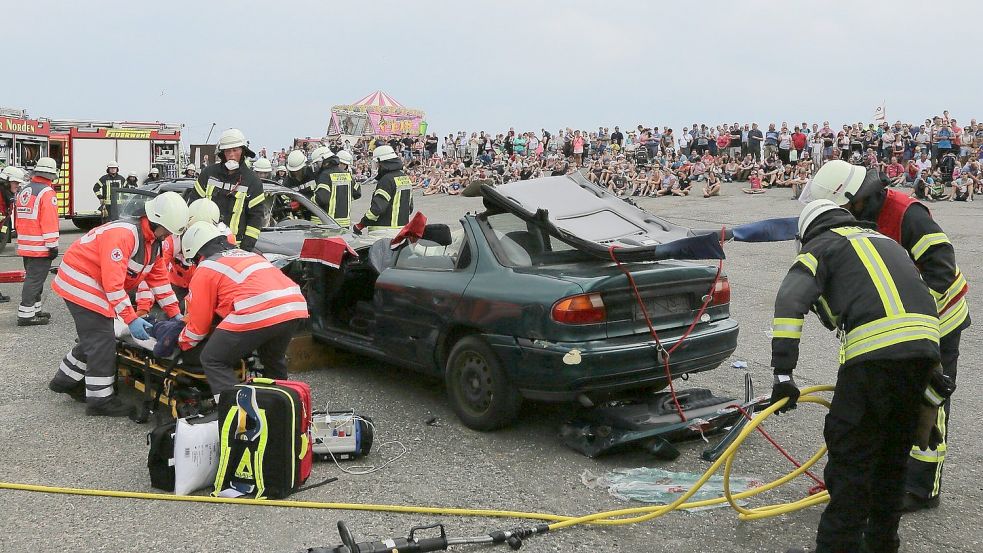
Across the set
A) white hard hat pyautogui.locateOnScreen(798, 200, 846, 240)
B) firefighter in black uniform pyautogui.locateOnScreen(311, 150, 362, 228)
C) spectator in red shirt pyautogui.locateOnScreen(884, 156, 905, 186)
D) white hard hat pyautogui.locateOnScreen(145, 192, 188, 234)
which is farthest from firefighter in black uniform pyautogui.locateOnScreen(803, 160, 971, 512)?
spectator in red shirt pyautogui.locateOnScreen(884, 156, 905, 186)

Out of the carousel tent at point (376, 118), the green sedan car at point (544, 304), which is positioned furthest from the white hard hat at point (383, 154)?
the carousel tent at point (376, 118)

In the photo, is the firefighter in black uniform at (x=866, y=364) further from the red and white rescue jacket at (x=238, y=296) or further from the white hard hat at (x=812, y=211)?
the red and white rescue jacket at (x=238, y=296)

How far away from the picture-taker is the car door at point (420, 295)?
18.4ft

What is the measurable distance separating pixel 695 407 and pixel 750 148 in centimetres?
2242

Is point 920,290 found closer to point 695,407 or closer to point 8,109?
point 695,407

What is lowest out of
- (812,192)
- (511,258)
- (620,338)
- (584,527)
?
(584,527)

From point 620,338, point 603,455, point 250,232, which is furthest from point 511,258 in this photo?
point 250,232

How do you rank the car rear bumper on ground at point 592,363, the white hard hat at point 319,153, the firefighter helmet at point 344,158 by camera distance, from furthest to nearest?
the white hard hat at point 319,153 < the firefighter helmet at point 344,158 < the car rear bumper on ground at point 592,363

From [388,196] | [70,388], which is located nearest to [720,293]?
[70,388]

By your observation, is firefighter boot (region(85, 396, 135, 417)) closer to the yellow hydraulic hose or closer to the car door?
the yellow hydraulic hose

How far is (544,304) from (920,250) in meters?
1.94

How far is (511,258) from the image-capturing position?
5.47 metres

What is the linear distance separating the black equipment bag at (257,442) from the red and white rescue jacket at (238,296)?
642 mm

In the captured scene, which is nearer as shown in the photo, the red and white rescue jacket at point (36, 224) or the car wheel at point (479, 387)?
the car wheel at point (479, 387)
